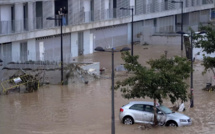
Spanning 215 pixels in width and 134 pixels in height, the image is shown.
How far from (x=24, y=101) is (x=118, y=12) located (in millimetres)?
28201

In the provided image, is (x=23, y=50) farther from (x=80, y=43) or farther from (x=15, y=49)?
(x=80, y=43)

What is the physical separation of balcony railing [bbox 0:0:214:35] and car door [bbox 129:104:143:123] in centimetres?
1783

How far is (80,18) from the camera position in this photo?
48750mm

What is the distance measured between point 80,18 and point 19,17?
894cm

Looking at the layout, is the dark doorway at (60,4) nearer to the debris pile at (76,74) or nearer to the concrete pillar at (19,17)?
the concrete pillar at (19,17)

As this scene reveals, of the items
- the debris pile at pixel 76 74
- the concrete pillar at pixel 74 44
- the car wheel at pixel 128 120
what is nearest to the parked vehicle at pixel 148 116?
the car wheel at pixel 128 120

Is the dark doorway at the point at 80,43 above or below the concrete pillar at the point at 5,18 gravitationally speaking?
below

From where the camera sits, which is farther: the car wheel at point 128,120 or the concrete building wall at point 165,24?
the concrete building wall at point 165,24

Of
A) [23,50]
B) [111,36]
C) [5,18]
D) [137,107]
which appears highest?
[5,18]

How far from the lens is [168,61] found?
23266 mm

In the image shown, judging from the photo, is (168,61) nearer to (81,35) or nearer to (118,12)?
(81,35)

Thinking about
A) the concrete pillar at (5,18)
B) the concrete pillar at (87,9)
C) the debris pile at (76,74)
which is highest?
the concrete pillar at (87,9)

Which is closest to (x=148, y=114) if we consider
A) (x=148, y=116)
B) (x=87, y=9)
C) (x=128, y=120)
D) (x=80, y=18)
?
(x=148, y=116)

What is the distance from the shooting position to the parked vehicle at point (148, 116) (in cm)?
2241
